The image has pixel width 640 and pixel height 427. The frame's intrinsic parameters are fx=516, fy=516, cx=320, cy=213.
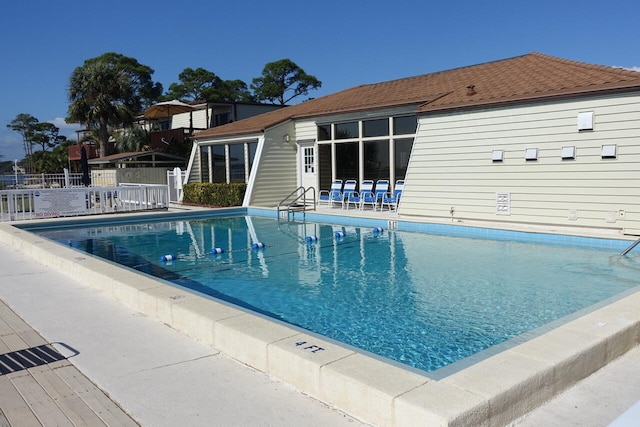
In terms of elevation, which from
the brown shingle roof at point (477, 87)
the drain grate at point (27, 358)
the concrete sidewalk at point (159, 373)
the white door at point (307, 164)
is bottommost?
the concrete sidewalk at point (159, 373)

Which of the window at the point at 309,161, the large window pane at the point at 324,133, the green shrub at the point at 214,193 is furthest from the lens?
the green shrub at the point at 214,193

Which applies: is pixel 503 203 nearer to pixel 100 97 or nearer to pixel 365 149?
pixel 365 149

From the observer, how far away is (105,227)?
1407cm

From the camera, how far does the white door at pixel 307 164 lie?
1658 cm

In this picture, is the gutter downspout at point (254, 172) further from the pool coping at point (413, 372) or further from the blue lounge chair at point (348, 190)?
the pool coping at point (413, 372)

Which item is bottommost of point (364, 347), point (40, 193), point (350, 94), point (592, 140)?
point (364, 347)

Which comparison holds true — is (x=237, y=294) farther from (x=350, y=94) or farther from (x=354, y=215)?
(x=350, y=94)

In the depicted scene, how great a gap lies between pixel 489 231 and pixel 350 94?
8461 mm

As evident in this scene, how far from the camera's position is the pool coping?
275 cm

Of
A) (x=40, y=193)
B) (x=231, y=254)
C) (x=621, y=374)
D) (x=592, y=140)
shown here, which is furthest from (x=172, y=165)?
(x=621, y=374)

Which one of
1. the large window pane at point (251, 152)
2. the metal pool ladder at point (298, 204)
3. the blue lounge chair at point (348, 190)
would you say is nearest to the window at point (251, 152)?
the large window pane at point (251, 152)

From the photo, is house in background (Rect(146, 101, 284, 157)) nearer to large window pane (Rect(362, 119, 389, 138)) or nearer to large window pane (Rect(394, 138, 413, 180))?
large window pane (Rect(362, 119, 389, 138))

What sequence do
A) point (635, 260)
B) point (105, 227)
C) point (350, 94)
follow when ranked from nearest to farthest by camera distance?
point (635, 260)
point (105, 227)
point (350, 94)

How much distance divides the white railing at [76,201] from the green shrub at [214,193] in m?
1.49
